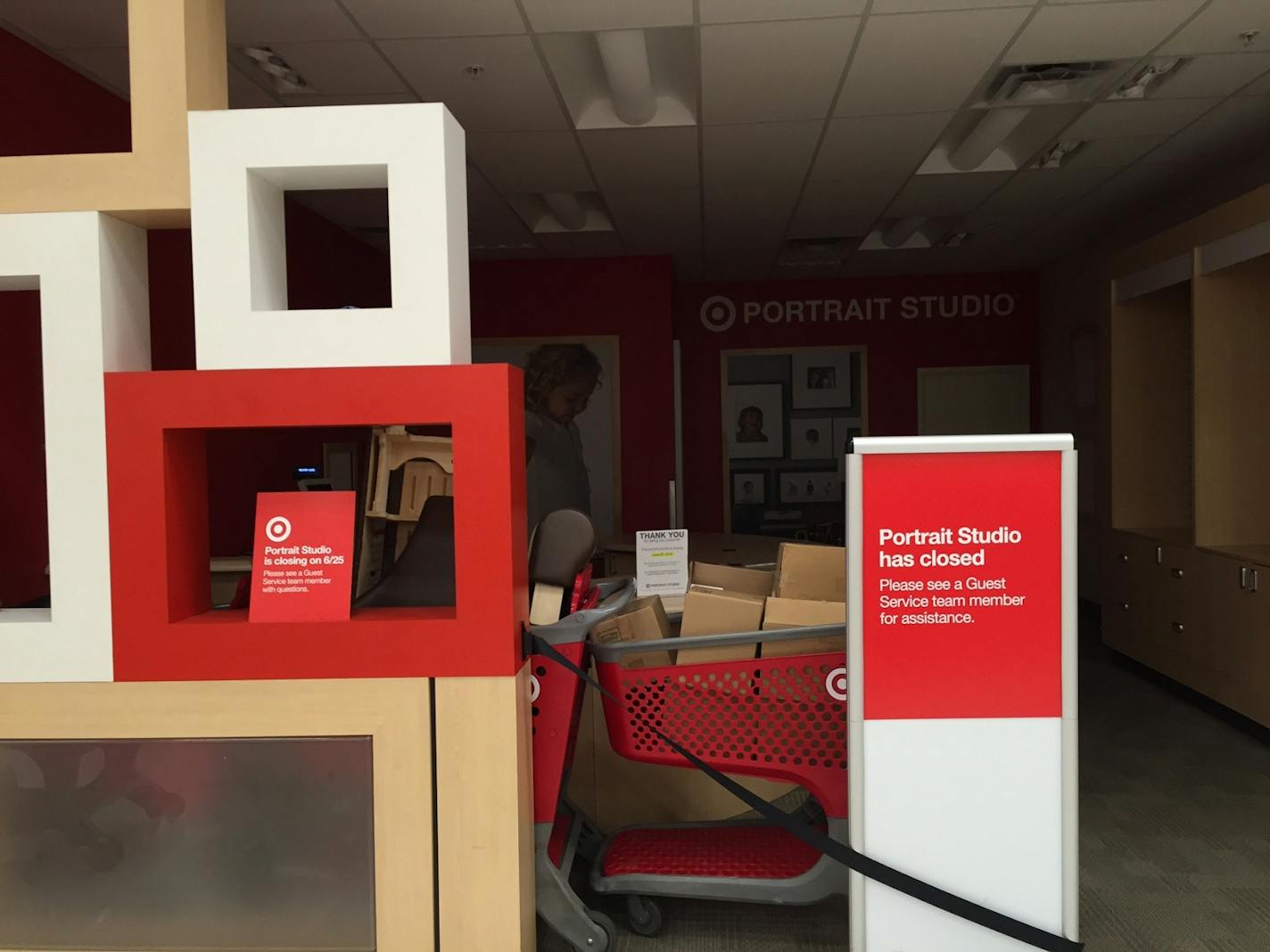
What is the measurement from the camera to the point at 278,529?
7.47ft

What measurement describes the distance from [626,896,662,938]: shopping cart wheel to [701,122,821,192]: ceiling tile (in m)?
3.64

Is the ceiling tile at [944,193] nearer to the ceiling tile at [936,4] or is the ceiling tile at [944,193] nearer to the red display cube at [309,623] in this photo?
the ceiling tile at [936,4]

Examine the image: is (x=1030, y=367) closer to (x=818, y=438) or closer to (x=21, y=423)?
(x=818, y=438)

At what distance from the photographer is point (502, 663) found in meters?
2.22

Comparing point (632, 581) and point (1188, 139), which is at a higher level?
point (1188, 139)

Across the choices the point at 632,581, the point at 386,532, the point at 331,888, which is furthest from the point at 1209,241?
the point at 331,888

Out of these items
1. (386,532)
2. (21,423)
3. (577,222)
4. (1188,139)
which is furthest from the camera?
(577,222)

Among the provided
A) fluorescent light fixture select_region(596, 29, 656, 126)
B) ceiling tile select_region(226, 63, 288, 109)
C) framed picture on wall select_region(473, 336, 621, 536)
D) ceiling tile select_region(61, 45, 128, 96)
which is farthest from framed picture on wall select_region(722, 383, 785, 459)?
ceiling tile select_region(61, 45, 128, 96)

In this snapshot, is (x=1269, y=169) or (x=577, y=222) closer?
(x=1269, y=169)

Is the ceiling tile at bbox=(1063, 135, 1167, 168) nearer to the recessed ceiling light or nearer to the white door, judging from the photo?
the white door

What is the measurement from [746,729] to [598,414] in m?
5.66

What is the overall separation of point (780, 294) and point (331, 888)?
26.2 ft

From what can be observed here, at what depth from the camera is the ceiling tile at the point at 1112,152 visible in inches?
211

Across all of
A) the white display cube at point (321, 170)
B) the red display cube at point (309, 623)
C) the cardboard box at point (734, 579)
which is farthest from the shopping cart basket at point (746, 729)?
the white display cube at point (321, 170)
